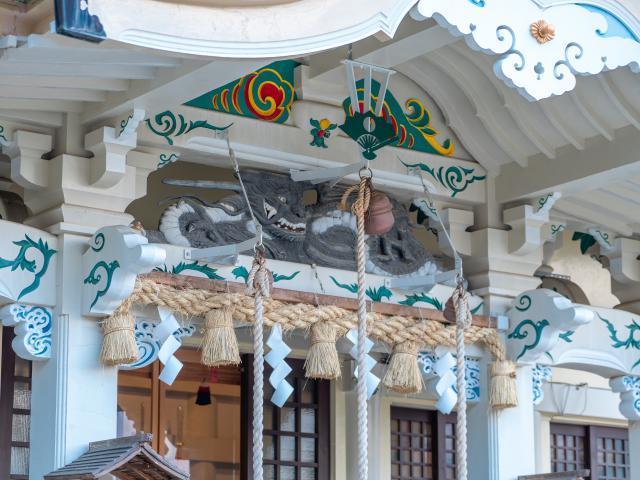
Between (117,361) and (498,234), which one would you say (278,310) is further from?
(498,234)

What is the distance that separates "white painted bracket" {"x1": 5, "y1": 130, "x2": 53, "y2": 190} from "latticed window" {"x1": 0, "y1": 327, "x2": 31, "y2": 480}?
786 millimetres

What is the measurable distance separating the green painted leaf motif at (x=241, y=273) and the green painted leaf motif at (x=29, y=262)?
0.88 m

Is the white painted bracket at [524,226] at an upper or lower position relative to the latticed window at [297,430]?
upper

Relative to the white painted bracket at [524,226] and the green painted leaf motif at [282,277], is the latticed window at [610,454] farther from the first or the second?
the green painted leaf motif at [282,277]

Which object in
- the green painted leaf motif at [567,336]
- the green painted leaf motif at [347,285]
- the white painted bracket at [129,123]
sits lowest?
the green painted leaf motif at [567,336]

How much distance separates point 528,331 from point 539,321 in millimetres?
86

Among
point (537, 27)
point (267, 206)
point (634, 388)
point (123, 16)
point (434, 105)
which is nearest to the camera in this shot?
point (123, 16)

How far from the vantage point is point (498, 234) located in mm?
7203

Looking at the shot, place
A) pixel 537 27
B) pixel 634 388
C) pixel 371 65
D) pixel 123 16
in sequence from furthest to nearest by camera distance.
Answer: pixel 634 388
pixel 371 65
pixel 537 27
pixel 123 16

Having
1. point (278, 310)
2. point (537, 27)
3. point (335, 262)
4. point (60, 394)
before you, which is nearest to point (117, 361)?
point (60, 394)

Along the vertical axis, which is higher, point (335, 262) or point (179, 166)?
point (179, 166)

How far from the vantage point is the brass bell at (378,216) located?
19.4 feet

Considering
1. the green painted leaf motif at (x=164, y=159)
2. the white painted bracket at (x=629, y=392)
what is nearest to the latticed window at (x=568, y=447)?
the white painted bracket at (x=629, y=392)

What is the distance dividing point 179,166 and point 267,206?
31.1 inches
